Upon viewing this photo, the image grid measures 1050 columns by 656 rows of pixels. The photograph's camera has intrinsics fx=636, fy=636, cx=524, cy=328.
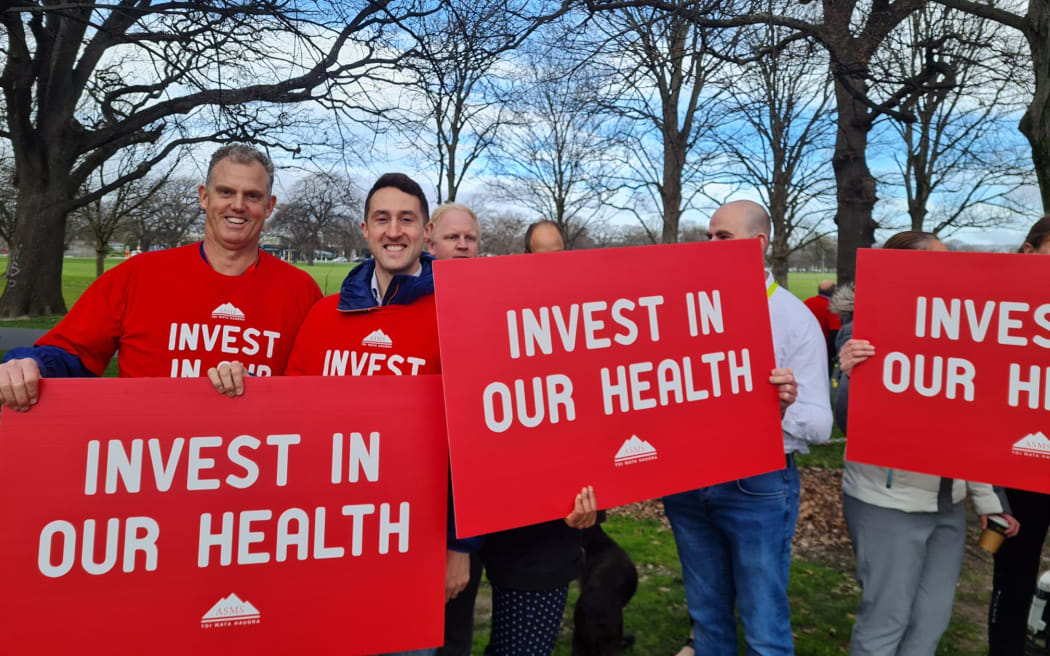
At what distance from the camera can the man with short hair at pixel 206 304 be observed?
2.34 m

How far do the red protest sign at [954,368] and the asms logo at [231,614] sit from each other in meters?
2.30

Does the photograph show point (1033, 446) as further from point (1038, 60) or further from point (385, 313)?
point (1038, 60)

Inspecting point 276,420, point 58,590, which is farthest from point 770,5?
point 58,590

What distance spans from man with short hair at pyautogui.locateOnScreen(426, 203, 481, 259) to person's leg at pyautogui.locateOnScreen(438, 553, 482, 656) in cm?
170

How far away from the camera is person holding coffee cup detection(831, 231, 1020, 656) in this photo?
2.61m

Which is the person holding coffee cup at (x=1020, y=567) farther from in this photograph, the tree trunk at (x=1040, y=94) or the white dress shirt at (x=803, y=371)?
the tree trunk at (x=1040, y=94)

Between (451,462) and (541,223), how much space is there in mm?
A: 2711

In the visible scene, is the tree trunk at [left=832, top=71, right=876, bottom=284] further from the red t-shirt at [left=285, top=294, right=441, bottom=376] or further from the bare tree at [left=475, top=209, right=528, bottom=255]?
the bare tree at [left=475, top=209, right=528, bottom=255]

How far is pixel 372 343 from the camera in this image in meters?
2.31

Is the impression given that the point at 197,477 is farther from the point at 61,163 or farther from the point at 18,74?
the point at 61,163

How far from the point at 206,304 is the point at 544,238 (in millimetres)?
2305

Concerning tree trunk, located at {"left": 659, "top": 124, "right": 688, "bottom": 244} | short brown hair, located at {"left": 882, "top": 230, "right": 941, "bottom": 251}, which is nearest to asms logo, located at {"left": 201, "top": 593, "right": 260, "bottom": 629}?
short brown hair, located at {"left": 882, "top": 230, "right": 941, "bottom": 251}

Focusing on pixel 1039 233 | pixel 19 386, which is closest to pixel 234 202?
pixel 19 386

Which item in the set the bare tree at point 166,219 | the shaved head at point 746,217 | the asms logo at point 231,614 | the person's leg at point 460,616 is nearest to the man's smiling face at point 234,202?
the asms logo at point 231,614
